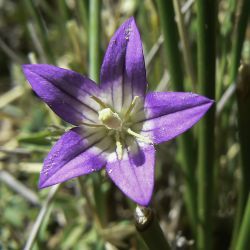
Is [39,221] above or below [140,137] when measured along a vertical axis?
below

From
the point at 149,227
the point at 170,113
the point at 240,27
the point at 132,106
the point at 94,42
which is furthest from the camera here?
the point at 94,42

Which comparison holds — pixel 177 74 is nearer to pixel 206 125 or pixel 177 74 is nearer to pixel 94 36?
pixel 206 125

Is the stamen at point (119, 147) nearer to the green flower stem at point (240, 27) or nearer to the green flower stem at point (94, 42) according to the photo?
the green flower stem at point (94, 42)

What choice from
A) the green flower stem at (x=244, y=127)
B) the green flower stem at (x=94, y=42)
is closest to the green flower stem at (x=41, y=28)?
the green flower stem at (x=94, y=42)

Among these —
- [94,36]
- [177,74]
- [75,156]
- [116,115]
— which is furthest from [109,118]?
[94,36]

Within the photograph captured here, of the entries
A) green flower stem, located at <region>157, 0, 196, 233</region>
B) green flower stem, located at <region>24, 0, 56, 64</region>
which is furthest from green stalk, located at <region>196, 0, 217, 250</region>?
green flower stem, located at <region>24, 0, 56, 64</region>
